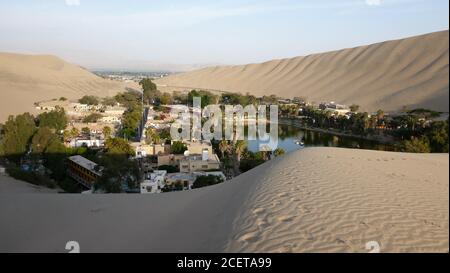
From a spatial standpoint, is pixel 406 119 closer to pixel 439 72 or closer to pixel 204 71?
pixel 439 72

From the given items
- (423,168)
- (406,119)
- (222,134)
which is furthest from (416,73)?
(423,168)

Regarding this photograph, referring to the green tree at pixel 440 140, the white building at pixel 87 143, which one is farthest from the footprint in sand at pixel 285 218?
the white building at pixel 87 143

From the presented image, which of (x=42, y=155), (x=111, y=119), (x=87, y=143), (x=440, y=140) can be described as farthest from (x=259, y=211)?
(x=111, y=119)

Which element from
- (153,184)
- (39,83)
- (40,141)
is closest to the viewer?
(153,184)

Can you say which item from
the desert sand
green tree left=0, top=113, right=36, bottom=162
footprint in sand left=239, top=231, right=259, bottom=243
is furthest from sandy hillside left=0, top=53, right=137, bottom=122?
footprint in sand left=239, top=231, right=259, bottom=243

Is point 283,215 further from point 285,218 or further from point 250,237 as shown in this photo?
point 250,237

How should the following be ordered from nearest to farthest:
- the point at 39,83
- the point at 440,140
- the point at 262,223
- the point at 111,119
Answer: the point at 262,223 → the point at 440,140 → the point at 111,119 → the point at 39,83
